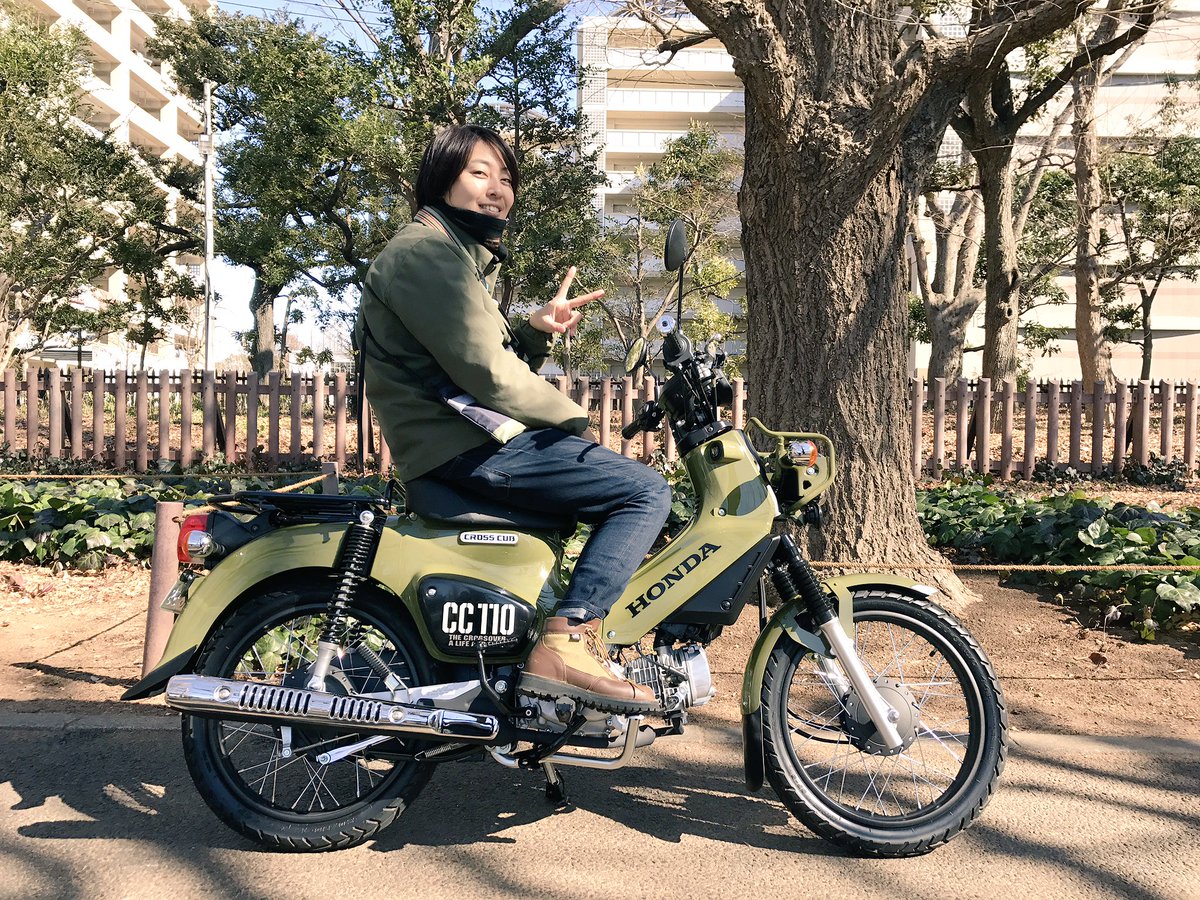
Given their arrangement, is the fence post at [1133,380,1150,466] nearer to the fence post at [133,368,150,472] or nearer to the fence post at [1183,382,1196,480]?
the fence post at [1183,382,1196,480]

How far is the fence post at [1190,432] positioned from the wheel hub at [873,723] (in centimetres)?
1211

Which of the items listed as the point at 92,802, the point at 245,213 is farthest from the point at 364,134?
the point at 92,802

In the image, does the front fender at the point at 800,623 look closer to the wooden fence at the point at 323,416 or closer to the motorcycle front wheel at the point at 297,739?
the motorcycle front wheel at the point at 297,739

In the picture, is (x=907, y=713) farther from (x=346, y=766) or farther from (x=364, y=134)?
(x=364, y=134)

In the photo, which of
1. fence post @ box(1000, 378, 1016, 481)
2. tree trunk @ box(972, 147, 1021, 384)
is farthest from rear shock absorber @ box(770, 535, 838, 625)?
tree trunk @ box(972, 147, 1021, 384)

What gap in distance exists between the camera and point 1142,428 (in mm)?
12820

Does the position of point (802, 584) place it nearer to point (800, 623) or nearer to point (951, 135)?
point (800, 623)

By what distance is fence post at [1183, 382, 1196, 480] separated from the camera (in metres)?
12.7

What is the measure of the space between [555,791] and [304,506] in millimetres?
1249

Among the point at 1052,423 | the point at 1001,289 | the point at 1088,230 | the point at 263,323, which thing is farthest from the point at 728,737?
the point at 263,323

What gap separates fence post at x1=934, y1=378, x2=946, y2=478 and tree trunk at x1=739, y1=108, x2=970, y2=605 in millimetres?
7047

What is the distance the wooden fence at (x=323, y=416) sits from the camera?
39.6ft

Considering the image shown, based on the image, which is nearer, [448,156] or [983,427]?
[448,156]

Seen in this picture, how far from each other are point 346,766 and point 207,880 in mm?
617
